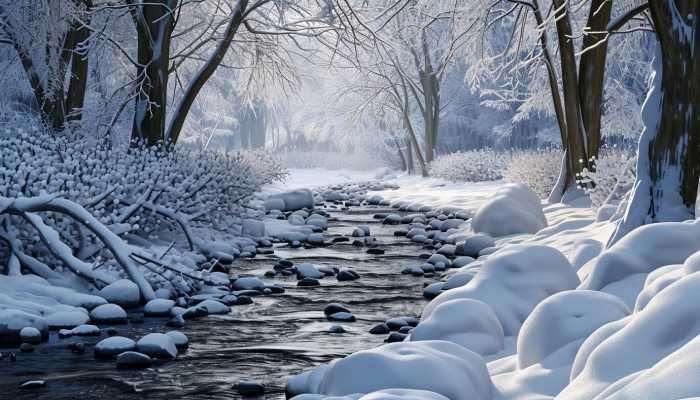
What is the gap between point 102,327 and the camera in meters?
6.42

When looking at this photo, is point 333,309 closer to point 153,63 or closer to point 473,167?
point 153,63

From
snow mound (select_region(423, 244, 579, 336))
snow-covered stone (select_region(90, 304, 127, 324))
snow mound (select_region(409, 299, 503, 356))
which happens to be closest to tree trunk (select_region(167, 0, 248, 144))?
snow-covered stone (select_region(90, 304, 127, 324))

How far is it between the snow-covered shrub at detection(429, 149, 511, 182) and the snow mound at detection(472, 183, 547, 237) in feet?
44.6

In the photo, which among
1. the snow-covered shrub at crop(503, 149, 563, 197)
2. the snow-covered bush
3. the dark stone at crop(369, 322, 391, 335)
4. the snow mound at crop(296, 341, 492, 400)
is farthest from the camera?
the snow-covered shrub at crop(503, 149, 563, 197)

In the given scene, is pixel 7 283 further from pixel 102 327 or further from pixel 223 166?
pixel 223 166

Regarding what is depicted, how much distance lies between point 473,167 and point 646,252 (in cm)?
2131

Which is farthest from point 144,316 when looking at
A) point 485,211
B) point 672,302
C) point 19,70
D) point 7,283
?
point 19,70

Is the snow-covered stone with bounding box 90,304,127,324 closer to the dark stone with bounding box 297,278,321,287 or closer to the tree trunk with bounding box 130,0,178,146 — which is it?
the dark stone with bounding box 297,278,321,287

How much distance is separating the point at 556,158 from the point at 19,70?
10864 mm

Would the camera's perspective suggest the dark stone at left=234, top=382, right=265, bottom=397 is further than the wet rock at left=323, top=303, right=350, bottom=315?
No

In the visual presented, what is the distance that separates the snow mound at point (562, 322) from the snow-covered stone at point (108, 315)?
140 inches

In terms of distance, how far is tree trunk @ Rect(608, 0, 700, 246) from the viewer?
21.8 feet

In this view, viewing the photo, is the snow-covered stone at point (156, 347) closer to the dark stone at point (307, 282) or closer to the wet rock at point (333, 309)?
the wet rock at point (333, 309)

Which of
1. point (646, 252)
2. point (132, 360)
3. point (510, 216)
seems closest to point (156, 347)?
point (132, 360)
